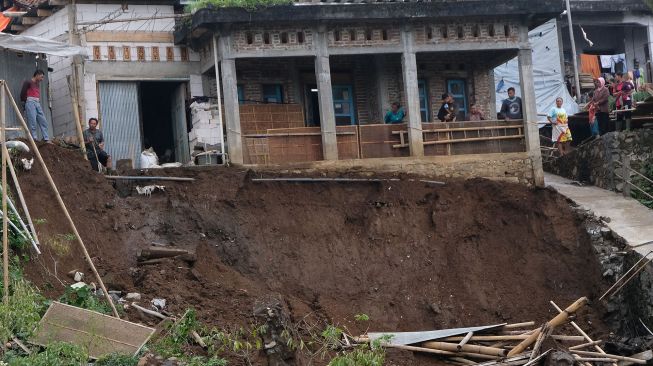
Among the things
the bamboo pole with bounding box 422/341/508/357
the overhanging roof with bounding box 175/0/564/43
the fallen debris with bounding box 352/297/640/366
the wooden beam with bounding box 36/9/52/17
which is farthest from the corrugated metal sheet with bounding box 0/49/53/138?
the bamboo pole with bounding box 422/341/508/357

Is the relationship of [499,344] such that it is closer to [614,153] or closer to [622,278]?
[622,278]

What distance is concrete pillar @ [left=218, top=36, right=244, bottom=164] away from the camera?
25.3 meters

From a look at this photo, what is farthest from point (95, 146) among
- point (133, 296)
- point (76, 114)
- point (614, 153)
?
point (614, 153)

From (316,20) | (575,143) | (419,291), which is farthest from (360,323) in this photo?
(575,143)

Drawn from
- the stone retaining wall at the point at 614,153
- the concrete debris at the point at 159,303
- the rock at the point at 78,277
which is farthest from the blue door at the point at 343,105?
the rock at the point at 78,277

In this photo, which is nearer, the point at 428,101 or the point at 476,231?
the point at 476,231

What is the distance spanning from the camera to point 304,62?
27.6m

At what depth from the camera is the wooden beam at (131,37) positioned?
25.9 m

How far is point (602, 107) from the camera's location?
29281 millimetres

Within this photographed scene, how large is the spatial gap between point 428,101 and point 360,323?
748 centimetres

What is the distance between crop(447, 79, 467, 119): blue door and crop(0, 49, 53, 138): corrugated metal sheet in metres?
8.95

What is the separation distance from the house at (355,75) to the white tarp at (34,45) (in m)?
2.79

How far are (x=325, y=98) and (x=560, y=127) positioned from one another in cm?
640

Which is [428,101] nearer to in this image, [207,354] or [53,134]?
[53,134]
